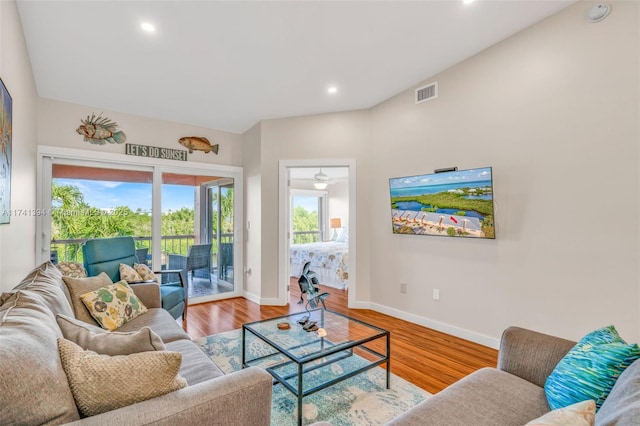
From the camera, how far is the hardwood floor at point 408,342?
250 centimetres

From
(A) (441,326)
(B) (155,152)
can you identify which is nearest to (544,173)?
(A) (441,326)

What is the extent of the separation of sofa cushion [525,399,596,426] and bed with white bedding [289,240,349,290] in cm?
462

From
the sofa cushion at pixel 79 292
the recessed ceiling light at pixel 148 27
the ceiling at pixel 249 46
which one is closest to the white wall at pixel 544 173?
the ceiling at pixel 249 46

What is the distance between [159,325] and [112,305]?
386mm

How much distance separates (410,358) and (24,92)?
4046 millimetres

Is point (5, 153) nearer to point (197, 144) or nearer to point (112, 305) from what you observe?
point (112, 305)

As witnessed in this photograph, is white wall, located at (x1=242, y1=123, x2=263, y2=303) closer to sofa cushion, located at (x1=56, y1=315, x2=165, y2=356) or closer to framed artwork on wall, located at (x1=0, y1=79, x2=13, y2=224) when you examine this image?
framed artwork on wall, located at (x1=0, y1=79, x2=13, y2=224)

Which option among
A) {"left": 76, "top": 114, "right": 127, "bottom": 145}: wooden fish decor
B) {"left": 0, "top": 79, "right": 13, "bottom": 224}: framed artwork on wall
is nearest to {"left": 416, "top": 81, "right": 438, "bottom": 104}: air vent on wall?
{"left": 0, "top": 79, "right": 13, "bottom": 224}: framed artwork on wall

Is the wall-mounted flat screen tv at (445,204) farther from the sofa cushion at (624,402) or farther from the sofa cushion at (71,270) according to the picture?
the sofa cushion at (71,270)

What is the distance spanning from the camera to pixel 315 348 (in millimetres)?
2236

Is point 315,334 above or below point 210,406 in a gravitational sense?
below

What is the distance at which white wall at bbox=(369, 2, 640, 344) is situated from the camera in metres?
2.22

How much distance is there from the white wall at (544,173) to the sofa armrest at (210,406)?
2.58 m

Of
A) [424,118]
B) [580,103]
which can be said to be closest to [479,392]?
[580,103]
